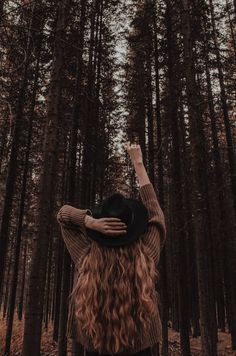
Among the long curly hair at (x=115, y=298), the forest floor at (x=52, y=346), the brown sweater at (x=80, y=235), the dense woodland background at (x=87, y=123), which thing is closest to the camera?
→ the long curly hair at (x=115, y=298)

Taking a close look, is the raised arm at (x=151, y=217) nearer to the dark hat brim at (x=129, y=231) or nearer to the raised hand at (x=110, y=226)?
the dark hat brim at (x=129, y=231)

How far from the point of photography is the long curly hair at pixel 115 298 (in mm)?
2133

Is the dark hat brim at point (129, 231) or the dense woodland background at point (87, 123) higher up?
the dense woodland background at point (87, 123)

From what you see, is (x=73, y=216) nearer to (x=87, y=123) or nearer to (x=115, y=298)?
(x=115, y=298)

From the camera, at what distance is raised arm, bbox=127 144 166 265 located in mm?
2455

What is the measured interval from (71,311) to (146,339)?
525 millimetres

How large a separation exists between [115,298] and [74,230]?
23.0 inches

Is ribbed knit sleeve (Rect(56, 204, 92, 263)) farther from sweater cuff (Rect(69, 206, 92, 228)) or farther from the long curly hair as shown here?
the long curly hair

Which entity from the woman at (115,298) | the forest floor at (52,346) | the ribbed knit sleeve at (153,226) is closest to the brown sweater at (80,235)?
the ribbed knit sleeve at (153,226)

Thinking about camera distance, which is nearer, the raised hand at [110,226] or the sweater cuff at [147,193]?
the raised hand at [110,226]

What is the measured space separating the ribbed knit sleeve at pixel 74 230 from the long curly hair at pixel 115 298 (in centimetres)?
26

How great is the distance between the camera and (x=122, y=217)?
2291mm

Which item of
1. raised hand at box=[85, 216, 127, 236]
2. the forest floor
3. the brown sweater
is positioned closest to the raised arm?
the brown sweater

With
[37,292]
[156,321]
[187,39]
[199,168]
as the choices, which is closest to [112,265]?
[156,321]
